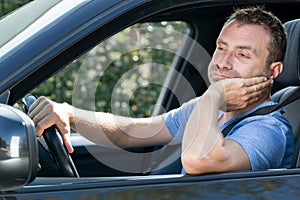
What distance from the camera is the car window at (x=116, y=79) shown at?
6707 mm

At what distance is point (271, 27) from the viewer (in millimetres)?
2680

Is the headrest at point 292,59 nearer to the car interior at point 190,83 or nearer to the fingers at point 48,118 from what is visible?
the car interior at point 190,83

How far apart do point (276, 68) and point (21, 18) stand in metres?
0.87

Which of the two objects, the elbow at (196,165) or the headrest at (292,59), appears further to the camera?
the headrest at (292,59)

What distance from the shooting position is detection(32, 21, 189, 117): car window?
22.0 feet

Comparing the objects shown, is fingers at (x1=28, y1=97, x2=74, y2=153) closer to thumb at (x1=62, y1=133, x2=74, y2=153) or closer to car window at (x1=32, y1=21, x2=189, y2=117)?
thumb at (x1=62, y1=133, x2=74, y2=153)

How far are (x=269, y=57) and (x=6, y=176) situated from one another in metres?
1.09

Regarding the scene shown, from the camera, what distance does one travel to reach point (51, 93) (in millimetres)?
6922

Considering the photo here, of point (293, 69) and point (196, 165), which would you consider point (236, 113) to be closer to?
point (293, 69)

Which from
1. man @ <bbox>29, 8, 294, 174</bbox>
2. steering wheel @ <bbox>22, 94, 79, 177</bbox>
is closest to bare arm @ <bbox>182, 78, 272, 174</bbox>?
man @ <bbox>29, 8, 294, 174</bbox>

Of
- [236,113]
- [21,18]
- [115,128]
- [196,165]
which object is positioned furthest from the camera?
[115,128]

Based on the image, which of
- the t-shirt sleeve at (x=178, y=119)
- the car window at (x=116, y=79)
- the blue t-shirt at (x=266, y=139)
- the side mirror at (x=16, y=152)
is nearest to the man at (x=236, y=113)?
the blue t-shirt at (x=266, y=139)

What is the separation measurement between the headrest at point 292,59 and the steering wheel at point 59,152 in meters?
0.78

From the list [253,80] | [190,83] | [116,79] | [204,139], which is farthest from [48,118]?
[116,79]
